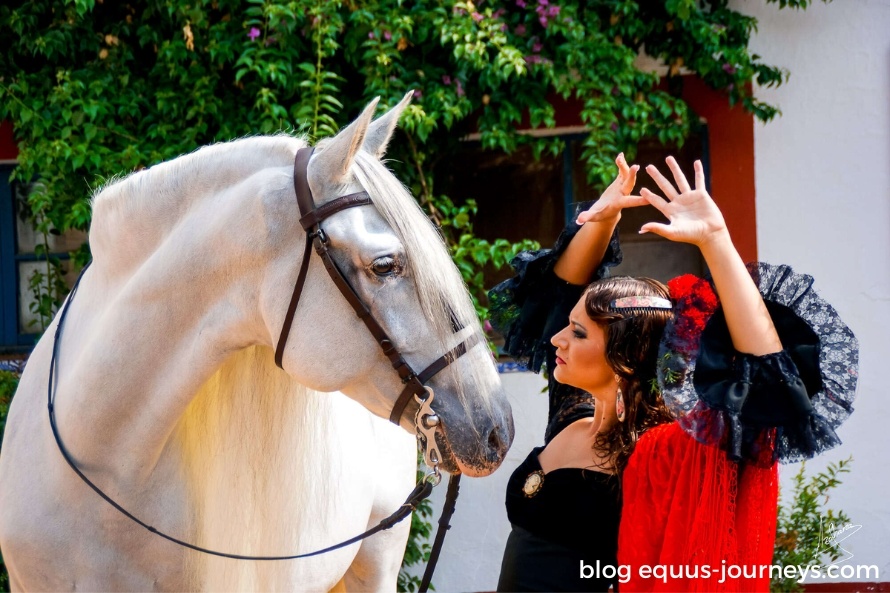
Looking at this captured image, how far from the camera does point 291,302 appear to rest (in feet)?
5.57

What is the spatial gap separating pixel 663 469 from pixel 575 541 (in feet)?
0.77

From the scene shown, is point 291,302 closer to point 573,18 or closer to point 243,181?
point 243,181

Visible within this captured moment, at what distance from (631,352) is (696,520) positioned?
1.17ft

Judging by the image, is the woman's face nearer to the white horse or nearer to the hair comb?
the hair comb

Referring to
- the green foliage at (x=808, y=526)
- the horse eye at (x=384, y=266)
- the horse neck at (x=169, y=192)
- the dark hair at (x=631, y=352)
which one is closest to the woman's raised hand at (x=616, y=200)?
Answer: the dark hair at (x=631, y=352)

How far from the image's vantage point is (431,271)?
1650 millimetres

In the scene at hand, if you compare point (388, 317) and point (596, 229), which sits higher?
point (596, 229)

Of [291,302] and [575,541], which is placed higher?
[291,302]

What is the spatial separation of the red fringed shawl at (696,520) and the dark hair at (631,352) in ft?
0.30

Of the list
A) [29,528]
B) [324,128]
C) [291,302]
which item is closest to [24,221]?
[324,128]

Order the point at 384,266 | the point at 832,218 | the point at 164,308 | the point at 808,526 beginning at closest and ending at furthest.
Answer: the point at 384,266, the point at 164,308, the point at 808,526, the point at 832,218

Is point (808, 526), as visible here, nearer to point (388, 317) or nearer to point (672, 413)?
point (672, 413)

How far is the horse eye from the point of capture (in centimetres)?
164

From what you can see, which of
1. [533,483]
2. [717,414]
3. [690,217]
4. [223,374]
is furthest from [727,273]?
[223,374]
